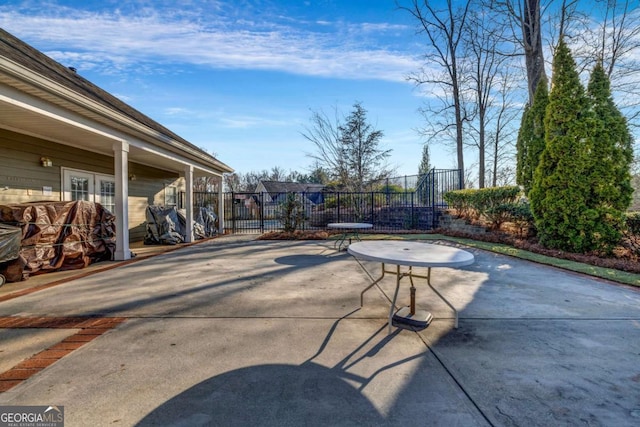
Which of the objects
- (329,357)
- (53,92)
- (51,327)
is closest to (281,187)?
(53,92)

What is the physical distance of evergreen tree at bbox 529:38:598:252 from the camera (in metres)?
6.27

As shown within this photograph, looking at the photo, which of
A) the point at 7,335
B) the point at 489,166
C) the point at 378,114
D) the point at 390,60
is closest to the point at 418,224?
the point at 390,60

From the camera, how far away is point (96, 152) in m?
7.45

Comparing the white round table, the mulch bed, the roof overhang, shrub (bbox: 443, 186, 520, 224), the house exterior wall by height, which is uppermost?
the roof overhang

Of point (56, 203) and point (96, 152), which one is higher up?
point (96, 152)

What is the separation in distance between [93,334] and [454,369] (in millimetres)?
2949

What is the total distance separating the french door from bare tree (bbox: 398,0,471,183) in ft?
42.7

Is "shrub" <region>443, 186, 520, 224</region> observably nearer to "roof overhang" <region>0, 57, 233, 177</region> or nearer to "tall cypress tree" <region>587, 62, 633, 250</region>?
"tall cypress tree" <region>587, 62, 633, 250</region>

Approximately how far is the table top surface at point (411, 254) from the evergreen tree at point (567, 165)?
17.3 ft

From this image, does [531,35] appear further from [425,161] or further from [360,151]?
[425,161]

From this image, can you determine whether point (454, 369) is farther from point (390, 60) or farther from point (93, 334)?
point (390, 60)

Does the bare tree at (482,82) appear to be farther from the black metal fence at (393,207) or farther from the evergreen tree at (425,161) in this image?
the evergreen tree at (425,161)

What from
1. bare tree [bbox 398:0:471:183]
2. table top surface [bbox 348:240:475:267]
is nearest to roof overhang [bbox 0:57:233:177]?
table top surface [bbox 348:240:475:267]

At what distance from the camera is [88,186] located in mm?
7375
